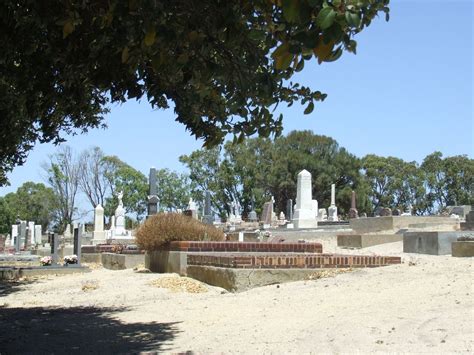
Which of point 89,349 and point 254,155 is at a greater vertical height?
point 254,155

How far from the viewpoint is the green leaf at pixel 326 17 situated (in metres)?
2.43

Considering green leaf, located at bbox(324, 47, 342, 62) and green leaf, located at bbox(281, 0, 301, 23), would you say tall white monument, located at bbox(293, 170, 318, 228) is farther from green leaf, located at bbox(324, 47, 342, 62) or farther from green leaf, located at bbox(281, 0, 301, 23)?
green leaf, located at bbox(281, 0, 301, 23)

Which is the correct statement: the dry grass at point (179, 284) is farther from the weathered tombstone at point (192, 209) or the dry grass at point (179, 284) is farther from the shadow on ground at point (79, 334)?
the weathered tombstone at point (192, 209)

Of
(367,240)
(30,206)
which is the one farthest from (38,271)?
(30,206)

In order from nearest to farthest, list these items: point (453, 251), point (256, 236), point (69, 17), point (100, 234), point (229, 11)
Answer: point (229, 11), point (69, 17), point (453, 251), point (256, 236), point (100, 234)

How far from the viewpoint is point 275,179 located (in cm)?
6688

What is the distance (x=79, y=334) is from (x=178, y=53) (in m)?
3.88

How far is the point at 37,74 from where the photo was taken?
19.7 feet

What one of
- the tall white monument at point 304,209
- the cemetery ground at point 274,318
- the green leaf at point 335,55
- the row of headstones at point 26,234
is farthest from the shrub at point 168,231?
the row of headstones at point 26,234

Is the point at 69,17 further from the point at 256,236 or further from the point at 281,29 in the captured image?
the point at 256,236

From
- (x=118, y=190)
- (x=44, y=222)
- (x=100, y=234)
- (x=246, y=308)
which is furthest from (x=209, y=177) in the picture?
(x=246, y=308)

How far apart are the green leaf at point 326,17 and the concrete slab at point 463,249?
9965mm

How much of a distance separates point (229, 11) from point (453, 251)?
31.7 ft

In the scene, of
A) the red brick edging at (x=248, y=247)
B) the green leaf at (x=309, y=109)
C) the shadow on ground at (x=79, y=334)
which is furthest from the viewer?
the red brick edging at (x=248, y=247)
